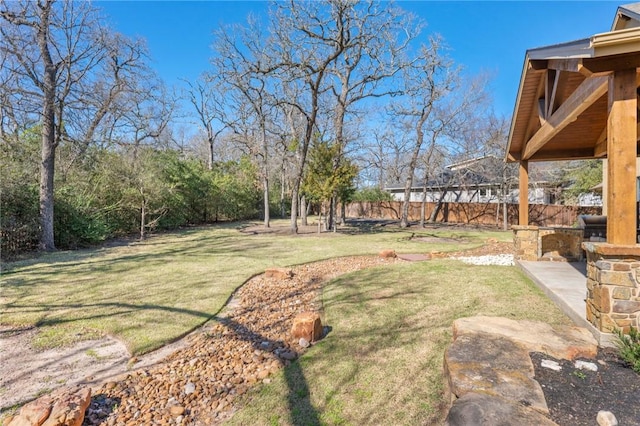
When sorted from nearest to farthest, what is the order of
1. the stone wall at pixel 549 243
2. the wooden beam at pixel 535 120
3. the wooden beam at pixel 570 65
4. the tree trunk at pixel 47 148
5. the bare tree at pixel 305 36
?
the wooden beam at pixel 570 65 < the wooden beam at pixel 535 120 < the stone wall at pixel 549 243 < the tree trunk at pixel 47 148 < the bare tree at pixel 305 36

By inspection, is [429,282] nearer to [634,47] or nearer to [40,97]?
[634,47]

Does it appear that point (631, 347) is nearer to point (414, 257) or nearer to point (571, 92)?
point (571, 92)

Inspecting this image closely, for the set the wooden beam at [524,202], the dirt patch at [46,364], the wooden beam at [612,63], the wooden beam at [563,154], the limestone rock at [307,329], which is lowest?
the dirt patch at [46,364]

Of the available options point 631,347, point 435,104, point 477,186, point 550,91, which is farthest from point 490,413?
point 477,186

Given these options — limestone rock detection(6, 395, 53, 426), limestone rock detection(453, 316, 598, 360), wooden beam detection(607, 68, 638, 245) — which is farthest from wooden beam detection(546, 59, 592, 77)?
limestone rock detection(6, 395, 53, 426)

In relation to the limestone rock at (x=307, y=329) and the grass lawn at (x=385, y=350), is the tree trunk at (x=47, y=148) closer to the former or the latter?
the grass lawn at (x=385, y=350)

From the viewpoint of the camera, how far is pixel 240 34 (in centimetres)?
1371

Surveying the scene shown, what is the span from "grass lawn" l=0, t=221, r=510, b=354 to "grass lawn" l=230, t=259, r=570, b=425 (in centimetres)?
76

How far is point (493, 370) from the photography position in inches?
91.7

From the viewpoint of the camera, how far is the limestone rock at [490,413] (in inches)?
69.7

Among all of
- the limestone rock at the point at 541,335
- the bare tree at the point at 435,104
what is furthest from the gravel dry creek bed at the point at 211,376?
the bare tree at the point at 435,104

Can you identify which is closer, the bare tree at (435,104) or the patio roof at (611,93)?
the patio roof at (611,93)

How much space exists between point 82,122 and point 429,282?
45.7ft

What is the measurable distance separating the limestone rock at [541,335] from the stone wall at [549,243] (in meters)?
3.89
